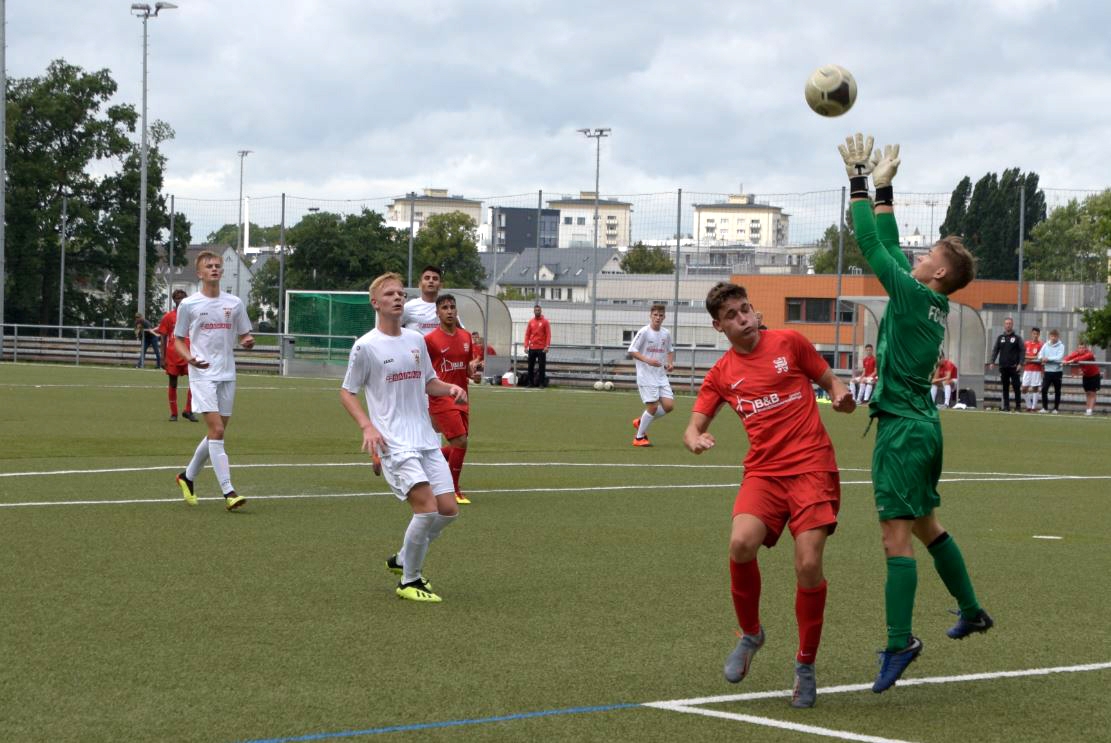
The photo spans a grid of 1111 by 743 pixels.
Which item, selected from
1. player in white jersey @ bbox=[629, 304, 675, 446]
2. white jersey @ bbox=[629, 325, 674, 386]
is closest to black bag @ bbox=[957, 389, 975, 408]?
player in white jersey @ bbox=[629, 304, 675, 446]

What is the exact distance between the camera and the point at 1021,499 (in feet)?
48.2

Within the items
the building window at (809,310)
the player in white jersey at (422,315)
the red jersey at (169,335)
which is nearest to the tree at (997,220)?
the building window at (809,310)

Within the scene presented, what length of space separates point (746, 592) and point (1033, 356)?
31.9 metres

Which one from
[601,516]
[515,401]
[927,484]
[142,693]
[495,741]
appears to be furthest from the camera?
[515,401]

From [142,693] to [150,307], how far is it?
5964 centimetres

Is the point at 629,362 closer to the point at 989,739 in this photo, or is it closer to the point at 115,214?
the point at 115,214

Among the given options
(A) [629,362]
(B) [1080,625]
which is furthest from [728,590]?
(A) [629,362]

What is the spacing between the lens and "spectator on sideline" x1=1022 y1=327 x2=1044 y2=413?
34188 mm

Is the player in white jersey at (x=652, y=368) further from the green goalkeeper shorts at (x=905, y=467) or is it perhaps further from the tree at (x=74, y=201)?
the tree at (x=74, y=201)

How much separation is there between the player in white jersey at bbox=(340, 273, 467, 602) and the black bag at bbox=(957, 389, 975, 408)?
28458 mm

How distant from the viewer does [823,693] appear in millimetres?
6320

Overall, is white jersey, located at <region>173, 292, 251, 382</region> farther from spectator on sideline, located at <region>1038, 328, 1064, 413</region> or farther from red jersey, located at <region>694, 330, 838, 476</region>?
spectator on sideline, located at <region>1038, 328, 1064, 413</region>

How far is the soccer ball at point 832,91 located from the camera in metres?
7.34

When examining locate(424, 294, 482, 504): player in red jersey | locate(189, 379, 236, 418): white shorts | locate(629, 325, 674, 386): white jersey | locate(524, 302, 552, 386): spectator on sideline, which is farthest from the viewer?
locate(524, 302, 552, 386): spectator on sideline
